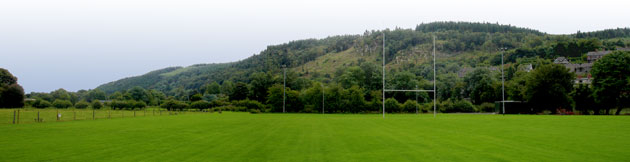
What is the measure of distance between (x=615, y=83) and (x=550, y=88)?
6949 millimetres

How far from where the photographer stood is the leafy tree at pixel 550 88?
149 ft

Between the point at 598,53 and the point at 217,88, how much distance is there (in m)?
104

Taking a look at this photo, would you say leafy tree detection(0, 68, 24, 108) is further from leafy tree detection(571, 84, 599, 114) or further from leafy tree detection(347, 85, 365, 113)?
leafy tree detection(571, 84, 599, 114)

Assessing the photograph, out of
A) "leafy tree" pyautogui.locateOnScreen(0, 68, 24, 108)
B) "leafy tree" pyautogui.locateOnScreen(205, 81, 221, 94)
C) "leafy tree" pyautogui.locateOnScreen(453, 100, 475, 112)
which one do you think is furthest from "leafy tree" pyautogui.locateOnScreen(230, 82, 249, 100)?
"leafy tree" pyautogui.locateOnScreen(205, 81, 221, 94)

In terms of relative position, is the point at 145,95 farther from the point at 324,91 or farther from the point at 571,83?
the point at 571,83

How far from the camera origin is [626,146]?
1105 centimetres

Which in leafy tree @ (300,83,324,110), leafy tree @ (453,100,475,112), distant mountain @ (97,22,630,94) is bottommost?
leafy tree @ (453,100,475,112)

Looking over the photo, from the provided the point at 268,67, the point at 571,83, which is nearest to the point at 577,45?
the point at 571,83

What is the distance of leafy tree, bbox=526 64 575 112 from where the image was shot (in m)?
45.5

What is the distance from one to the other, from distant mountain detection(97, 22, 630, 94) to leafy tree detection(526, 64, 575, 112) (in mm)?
48614

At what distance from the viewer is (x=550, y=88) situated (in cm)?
4572

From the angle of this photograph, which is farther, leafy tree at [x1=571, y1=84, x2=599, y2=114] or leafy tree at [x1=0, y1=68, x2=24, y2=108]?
leafy tree at [x1=0, y1=68, x2=24, y2=108]

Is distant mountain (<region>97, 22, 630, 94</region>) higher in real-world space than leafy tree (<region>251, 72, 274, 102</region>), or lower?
higher

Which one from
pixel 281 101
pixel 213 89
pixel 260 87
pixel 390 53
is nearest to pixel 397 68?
pixel 390 53
